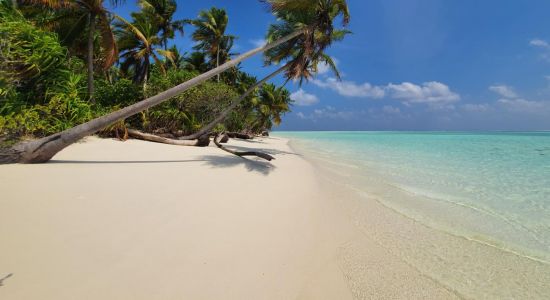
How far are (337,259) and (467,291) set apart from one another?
1.10 metres

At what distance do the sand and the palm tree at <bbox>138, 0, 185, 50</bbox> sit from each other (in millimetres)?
20134

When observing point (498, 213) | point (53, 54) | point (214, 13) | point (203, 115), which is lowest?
point (498, 213)

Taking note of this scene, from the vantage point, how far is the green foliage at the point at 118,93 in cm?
1276

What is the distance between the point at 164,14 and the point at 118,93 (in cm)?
1209

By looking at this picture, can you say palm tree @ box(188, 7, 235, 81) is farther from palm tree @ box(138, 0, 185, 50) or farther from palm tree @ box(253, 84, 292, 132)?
palm tree @ box(253, 84, 292, 132)

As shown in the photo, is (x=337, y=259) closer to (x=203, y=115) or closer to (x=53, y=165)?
(x=53, y=165)

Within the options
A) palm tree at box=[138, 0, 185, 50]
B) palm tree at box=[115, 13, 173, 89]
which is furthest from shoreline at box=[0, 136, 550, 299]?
palm tree at box=[138, 0, 185, 50]

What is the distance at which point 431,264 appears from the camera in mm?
2559

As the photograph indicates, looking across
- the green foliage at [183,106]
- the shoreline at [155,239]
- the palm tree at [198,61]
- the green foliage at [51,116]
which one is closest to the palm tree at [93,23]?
the green foliage at [51,116]

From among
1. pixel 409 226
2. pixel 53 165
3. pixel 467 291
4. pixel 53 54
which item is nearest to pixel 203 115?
pixel 53 54

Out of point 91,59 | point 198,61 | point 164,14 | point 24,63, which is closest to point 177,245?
point 24,63

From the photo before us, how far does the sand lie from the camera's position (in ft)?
5.88

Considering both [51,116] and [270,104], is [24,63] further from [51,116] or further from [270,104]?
[270,104]

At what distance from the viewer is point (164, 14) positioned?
2131cm
